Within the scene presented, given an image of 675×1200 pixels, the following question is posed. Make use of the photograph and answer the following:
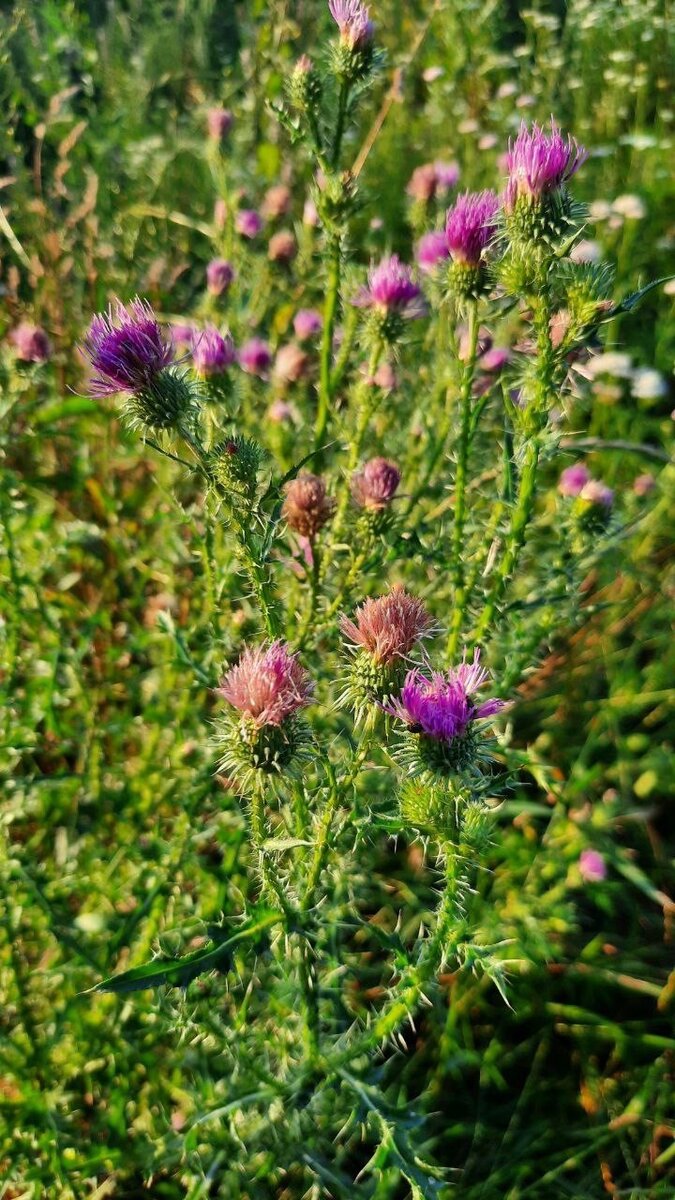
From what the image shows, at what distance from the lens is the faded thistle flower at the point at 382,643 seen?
122cm

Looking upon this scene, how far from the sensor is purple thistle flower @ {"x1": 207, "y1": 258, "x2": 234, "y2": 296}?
7.74 ft

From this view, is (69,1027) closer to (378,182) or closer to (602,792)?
(602,792)

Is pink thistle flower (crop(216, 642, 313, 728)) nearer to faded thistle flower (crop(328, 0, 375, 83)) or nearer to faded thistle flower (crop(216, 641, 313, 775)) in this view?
faded thistle flower (crop(216, 641, 313, 775))

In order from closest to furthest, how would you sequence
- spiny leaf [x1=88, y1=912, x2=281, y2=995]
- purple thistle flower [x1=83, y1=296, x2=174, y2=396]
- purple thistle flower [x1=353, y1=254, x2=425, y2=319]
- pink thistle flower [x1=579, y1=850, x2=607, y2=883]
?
1. spiny leaf [x1=88, y1=912, x2=281, y2=995]
2. purple thistle flower [x1=83, y1=296, x2=174, y2=396]
3. purple thistle flower [x1=353, y1=254, x2=425, y2=319]
4. pink thistle flower [x1=579, y1=850, x2=607, y2=883]

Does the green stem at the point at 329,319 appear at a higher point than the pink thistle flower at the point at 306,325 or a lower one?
lower

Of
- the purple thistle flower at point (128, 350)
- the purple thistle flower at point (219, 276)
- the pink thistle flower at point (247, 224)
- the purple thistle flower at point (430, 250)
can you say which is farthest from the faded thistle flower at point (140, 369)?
the pink thistle flower at point (247, 224)

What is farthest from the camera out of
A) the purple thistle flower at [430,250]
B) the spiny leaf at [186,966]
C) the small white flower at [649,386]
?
the small white flower at [649,386]

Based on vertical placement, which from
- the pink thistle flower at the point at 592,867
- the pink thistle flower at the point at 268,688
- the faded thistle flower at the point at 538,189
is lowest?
the pink thistle flower at the point at 592,867

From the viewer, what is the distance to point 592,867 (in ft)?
7.03

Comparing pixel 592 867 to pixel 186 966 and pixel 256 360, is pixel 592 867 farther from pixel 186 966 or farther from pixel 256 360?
pixel 256 360

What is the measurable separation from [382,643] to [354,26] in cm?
116

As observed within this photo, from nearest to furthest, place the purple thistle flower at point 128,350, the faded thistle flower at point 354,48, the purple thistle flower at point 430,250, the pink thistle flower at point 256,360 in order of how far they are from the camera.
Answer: the purple thistle flower at point 128,350, the faded thistle flower at point 354,48, the purple thistle flower at point 430,250, the pink thistle flower at point 256,360

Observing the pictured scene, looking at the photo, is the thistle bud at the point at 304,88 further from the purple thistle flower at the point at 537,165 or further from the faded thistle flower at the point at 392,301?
the purple thistle flower at the point at 537,165

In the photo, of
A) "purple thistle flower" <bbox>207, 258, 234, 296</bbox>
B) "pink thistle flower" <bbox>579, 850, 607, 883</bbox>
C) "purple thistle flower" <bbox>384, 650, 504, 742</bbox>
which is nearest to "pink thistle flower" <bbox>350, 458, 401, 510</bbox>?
"purple thistle flower" <bbox>384, 650, 504, 742</bbox>
